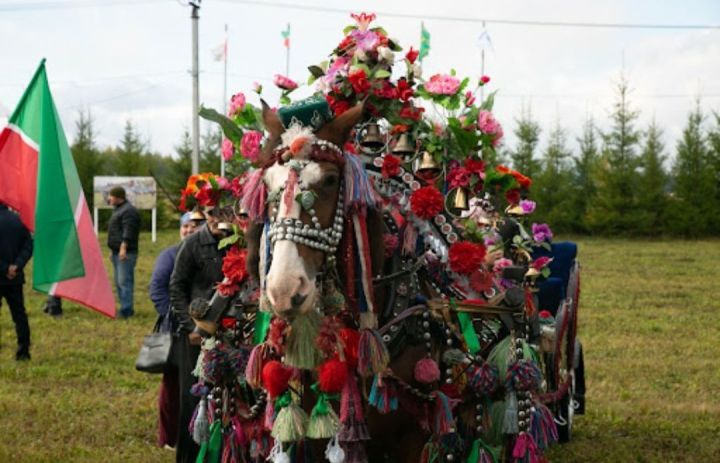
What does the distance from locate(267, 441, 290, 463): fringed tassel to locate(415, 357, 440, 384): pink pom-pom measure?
70cm

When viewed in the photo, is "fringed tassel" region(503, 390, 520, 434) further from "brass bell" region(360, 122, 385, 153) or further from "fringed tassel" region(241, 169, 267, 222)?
"fringed tassel" region(241, 169, 267, 222)

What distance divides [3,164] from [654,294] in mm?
13758

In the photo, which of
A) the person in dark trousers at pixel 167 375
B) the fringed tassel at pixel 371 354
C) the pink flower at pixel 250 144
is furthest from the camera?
the person in dark trousers at pixel 167 375

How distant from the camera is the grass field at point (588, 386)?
7027mm

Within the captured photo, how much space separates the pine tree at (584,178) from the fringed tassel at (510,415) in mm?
34431

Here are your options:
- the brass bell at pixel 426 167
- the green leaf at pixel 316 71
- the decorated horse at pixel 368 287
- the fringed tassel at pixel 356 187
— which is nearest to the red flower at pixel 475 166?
the decorated horse at pixel 368 287

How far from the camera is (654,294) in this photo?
675 inches

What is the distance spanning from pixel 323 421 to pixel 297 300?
826mm

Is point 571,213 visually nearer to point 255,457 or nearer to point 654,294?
point 654,294

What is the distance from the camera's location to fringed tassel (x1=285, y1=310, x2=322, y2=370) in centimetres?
383

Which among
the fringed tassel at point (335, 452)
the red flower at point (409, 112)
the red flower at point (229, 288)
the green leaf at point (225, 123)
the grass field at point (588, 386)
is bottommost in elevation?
the grass field at point (588, 386)

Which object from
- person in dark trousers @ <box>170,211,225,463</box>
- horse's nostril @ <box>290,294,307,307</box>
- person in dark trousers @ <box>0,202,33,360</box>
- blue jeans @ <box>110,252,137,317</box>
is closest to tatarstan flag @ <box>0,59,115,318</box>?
person in dark trousers @ <box>170,211,225,463</box>

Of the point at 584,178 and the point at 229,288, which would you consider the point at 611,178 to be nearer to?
the point at 584,178

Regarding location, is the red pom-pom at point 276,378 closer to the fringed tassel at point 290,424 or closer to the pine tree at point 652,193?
the fringed tassel at point 290,424
